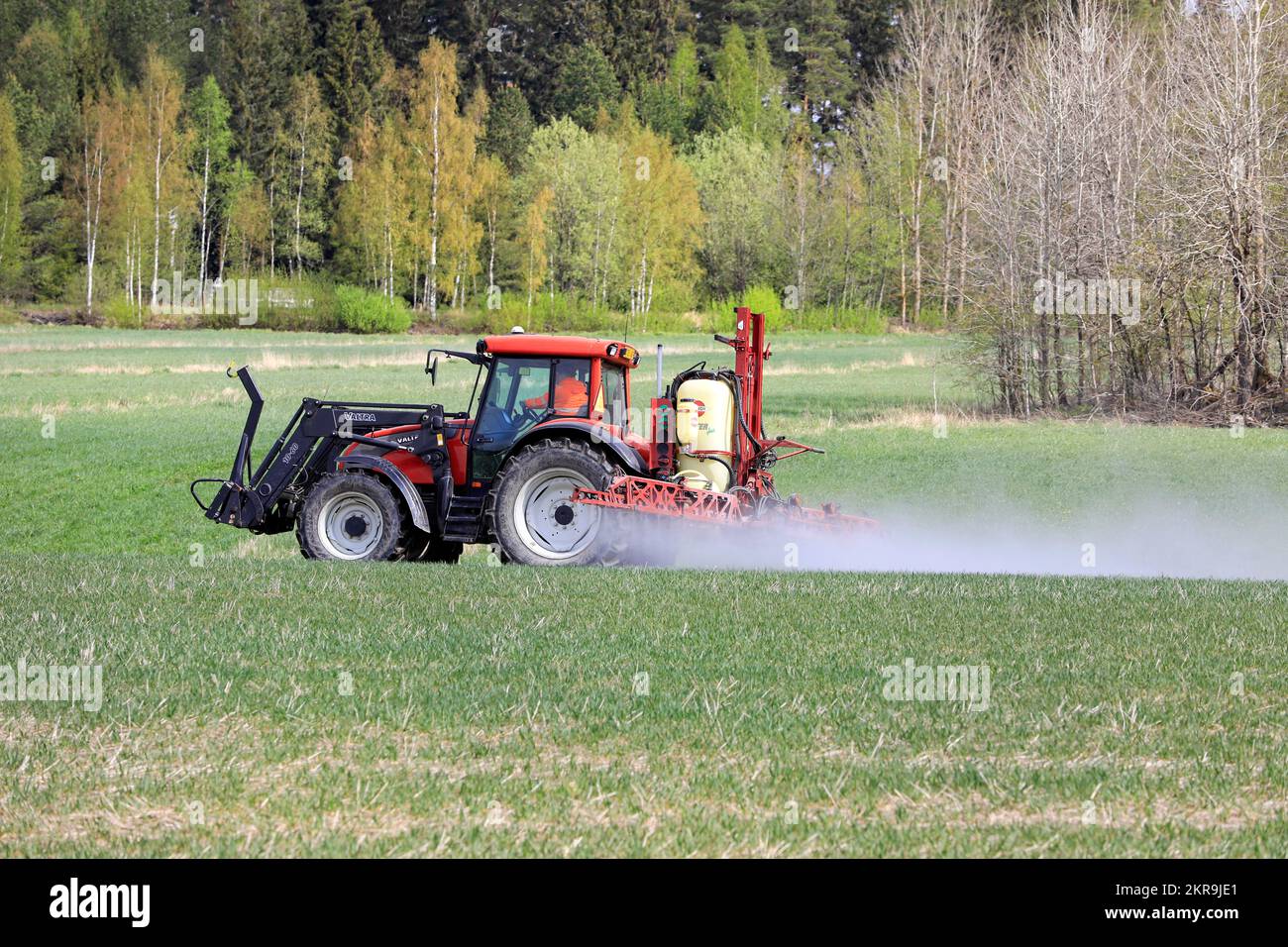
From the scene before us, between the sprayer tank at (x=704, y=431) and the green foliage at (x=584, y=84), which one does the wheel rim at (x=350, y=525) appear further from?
the green foliage at (x=584, y=84)

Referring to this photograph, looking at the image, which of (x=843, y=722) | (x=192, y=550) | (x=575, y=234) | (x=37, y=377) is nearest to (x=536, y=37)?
(x=575, y=234)

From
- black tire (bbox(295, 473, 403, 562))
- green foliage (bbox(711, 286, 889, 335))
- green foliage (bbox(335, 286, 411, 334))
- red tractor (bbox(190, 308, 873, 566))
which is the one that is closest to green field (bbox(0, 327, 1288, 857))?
black tire (bbox(295, 473, 403, 562))

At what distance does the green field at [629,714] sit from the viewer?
6.38 m

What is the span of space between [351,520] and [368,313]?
5454cm

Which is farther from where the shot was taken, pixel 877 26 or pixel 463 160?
pixel 877 26

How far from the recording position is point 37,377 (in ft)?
135

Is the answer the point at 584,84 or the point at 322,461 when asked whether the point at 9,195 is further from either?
the point at 322,461

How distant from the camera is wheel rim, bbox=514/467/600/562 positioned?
14.7 metres

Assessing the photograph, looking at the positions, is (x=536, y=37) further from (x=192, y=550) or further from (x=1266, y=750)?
(x=1266, y=750)

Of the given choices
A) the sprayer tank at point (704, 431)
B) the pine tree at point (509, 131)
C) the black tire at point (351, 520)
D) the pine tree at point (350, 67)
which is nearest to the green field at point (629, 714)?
the black tire at point (351, 520)

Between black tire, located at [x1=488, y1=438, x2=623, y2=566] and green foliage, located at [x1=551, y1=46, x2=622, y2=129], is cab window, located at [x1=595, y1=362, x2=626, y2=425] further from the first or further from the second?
green foliage, located at [x1=551, y1=46, x2=622, y2=129]

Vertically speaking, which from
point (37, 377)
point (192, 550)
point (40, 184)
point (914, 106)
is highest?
point (914, 106)

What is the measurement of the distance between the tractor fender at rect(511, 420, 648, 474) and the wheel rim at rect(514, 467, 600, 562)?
17.5 inches

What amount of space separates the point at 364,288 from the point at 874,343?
25.6m
